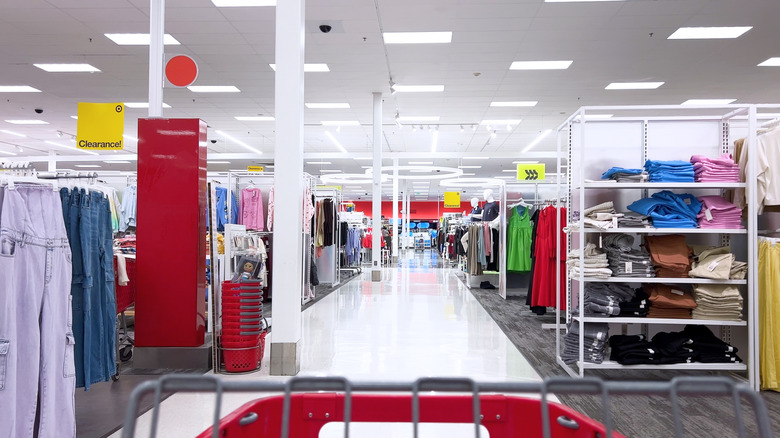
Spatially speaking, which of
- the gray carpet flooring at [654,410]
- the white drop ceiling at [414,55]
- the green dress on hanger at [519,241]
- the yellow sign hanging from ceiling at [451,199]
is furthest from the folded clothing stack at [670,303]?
the yellow sign hanging from ceiling at [451,199]

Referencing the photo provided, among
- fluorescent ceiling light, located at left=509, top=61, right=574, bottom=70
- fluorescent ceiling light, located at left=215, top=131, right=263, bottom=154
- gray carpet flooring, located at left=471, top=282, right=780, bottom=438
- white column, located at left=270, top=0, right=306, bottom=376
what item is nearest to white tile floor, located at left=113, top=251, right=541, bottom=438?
gray carpet flooring, located at left=471, top=282, right=780, bottom=438

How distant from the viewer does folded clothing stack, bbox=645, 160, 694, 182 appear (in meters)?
4.23

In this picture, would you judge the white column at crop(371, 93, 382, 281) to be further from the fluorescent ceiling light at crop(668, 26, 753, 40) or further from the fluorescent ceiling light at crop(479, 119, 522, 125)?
the fluorescent ceiling light at crop(668, 26, 753, 40)

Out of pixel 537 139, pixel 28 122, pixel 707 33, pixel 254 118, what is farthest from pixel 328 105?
pixel 28 122

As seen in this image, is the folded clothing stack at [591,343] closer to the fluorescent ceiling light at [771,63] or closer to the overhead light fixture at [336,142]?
the fluorescent ceiling light at [771,63]

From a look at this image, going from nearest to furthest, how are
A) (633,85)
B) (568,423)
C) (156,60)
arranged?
(568,423)
(156,60)
(633,85)

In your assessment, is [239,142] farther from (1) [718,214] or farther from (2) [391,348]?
(1) [718,214]

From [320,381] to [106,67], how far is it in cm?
1088

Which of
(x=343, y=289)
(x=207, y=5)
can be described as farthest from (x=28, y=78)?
(x=343, y=289)

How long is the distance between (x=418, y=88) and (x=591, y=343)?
803 centimetres

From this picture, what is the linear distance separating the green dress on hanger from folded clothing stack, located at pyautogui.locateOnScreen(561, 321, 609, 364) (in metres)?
3.97

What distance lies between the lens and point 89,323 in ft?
10.2

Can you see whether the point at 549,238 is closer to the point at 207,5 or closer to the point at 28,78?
the point at 207,5

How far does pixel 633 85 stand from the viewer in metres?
10.9
